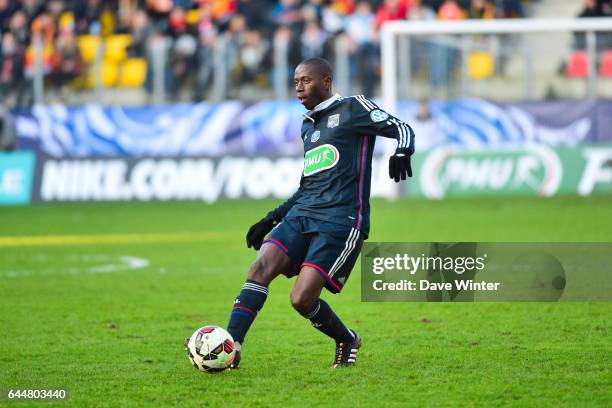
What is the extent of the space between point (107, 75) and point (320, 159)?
58.0 feet

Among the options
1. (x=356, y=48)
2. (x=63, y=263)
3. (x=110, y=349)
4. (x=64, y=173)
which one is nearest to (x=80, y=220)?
(x=64, y=173)

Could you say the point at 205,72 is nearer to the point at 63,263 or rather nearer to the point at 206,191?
the point at 206,191

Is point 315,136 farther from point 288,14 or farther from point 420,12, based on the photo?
point 288,14

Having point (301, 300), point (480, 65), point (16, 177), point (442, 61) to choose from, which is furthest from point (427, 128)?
point (301, 300)

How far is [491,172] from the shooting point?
20.8 metres

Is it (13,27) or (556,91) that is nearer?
(556,91)

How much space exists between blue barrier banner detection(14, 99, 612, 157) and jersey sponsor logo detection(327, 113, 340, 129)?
13.9m

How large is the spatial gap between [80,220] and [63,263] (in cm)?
570

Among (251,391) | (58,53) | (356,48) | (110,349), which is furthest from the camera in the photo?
(58,53)

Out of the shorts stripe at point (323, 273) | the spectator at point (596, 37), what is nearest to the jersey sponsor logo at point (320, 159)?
the shorts stripe at point (323, 273)

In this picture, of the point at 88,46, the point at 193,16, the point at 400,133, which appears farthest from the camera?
the point at 193,16

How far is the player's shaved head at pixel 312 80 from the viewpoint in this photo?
651cm

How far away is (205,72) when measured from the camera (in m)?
23.0

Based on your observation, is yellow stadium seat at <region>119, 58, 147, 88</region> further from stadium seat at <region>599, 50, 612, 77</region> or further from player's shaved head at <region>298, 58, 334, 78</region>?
player's shaved head at <region>298, 58, 334, 78</region>
